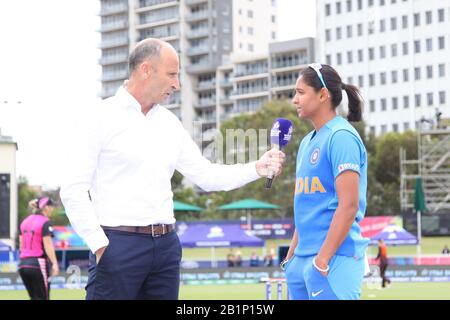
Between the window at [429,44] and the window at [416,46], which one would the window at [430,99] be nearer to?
the window at [416,46]

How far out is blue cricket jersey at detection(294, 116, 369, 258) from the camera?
584 centimetres

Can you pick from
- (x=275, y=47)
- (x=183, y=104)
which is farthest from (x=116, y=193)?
(x=183, y=104)

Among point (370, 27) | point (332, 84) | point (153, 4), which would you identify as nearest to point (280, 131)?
point (332, 84)

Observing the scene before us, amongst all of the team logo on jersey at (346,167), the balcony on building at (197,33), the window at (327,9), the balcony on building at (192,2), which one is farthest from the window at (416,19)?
the team logo on jersey at (346,167)

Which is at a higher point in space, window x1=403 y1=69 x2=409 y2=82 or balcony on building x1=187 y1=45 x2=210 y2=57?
balcony on building x1=187 y1=45 x2=210 y2=57

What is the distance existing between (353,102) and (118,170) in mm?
1530

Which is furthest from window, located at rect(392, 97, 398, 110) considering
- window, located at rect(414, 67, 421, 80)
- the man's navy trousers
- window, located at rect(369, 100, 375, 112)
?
the man's navy trousers

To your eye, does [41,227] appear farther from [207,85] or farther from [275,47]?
[207,85]

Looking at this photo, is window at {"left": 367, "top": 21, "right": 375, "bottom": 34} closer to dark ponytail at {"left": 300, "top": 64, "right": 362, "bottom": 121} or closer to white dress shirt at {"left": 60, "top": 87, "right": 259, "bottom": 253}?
dark ponytail at {"left": 300, "top": 64, "right": 362, "bottom": 121}

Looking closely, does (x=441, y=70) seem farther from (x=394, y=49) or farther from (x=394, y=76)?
(x=394, y=76)

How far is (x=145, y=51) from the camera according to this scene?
5750 mm

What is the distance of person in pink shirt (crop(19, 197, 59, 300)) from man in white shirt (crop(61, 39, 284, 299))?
828cm

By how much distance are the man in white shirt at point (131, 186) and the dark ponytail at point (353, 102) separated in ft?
3.65
